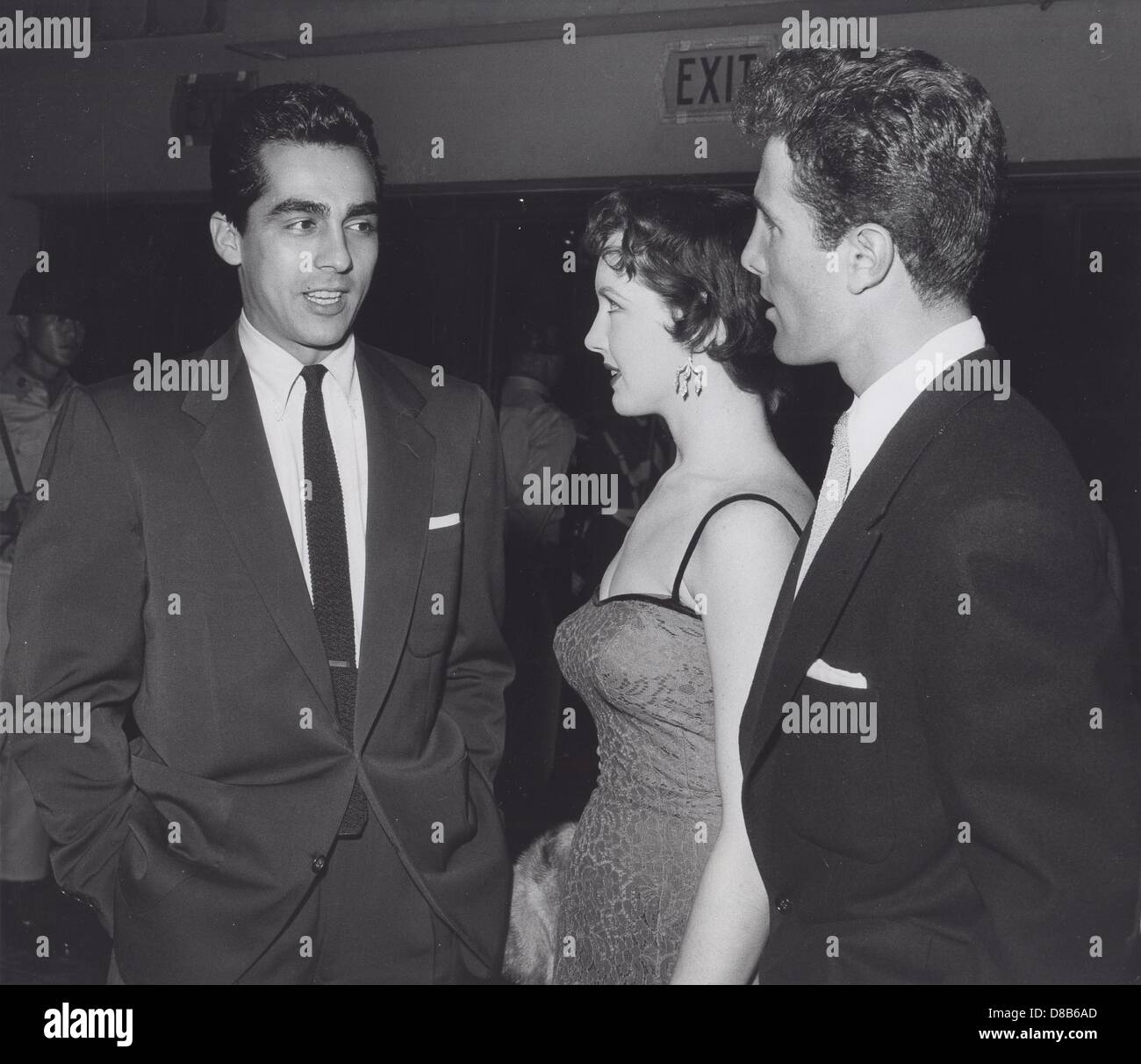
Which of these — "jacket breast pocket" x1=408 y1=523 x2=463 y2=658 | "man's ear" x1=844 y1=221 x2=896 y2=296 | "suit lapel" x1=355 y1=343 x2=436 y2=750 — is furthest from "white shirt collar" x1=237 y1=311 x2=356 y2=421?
"man's ear" x1=844 y1=221 x2=896 y2=296

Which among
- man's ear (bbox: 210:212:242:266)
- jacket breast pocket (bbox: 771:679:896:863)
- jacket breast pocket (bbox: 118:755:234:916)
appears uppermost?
man's ear (bbox: 210:212:242:266)

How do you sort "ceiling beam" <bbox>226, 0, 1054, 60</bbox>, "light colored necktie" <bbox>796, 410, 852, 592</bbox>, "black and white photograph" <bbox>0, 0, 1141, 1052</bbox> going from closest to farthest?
"black and white photograph" <bbox>0, 0, 1141, 1052</bbox> → "light colored necktie" <bbox>796, 410, 852, 592</bbox> → "ceiling beam" <bbox>226, 0, 1054, 60</bbox>

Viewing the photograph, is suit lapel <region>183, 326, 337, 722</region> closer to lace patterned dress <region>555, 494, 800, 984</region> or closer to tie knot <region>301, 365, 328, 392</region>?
tie knot <region>301, 365, 328, 392</region>

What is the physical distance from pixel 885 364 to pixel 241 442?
88 centimetres

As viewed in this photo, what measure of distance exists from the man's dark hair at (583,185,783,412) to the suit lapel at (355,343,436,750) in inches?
15.3

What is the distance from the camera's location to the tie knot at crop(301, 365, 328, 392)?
1.63 metres

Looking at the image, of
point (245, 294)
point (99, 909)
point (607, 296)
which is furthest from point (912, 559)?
point (99, 909)

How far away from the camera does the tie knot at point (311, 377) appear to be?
1.63 metres

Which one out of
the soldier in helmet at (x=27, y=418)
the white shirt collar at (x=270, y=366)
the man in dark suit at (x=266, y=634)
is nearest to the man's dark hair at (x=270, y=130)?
the man in dark suit at (x=266, y=634)

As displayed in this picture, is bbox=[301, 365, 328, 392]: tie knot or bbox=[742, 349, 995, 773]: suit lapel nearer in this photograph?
bbox=[742, 349, 995, 773]: suit lapel

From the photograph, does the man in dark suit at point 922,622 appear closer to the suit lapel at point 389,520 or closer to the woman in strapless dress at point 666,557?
the woman in strapless dress at point 666,557

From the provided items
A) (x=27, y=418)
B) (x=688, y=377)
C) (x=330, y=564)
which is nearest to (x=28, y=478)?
(x=27, y=418)

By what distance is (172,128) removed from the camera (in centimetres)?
246
